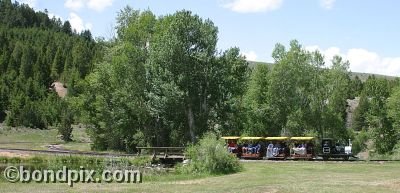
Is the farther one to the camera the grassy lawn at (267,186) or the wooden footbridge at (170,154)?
the wooden footbridge at (170,154)

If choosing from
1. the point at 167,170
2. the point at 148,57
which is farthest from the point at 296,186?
the point at 148,57


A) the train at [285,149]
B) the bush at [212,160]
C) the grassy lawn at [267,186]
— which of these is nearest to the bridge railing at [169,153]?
the train at [285,149]

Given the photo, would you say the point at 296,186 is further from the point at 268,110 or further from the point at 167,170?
the point at 268,110

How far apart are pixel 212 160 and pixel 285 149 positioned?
1578 cm

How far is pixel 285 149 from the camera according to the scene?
46812 mm

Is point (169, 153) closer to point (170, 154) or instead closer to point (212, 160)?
point (170, 154)

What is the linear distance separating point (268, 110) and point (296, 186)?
161ft

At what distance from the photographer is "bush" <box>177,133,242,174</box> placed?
32500mm

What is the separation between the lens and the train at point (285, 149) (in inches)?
1795

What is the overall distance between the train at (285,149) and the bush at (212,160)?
11.2 meters

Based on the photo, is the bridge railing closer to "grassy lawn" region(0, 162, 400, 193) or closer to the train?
the train

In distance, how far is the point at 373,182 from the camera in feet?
77.2

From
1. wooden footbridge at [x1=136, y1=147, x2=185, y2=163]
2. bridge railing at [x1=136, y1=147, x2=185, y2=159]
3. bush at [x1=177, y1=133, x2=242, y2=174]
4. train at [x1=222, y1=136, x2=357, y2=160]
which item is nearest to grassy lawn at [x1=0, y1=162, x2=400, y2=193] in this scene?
bush at [x1=177, y1=133, x2=242, y2=174]

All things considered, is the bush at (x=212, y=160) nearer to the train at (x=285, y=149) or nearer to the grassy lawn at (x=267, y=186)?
the grassy lawn at (x=267, y=186)
